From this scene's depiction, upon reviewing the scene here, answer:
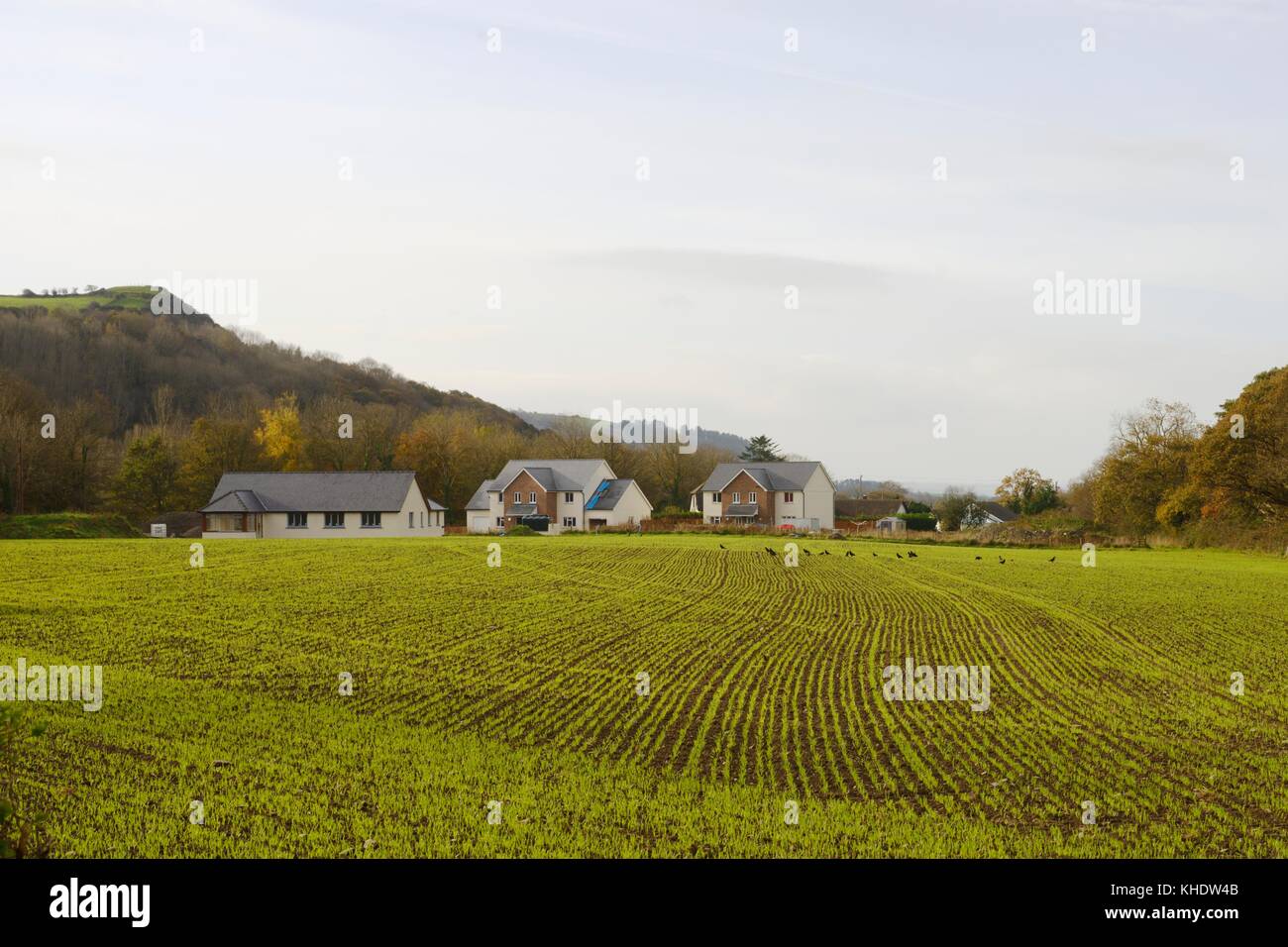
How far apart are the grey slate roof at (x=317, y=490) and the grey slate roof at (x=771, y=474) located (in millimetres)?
29443

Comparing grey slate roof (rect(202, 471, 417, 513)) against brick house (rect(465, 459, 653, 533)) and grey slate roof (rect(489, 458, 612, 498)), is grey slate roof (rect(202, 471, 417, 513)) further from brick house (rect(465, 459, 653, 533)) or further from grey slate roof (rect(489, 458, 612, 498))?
grey slate roof (rect(489, 458, 612, 498))

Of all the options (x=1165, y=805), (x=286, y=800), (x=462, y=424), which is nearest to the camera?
(x=286, y=800)

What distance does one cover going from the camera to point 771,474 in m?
94.8

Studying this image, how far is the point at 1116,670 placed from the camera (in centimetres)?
2080

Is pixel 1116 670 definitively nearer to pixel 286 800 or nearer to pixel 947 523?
pixel 286 800

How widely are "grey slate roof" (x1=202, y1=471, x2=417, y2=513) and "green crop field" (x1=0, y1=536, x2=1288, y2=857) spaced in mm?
42159

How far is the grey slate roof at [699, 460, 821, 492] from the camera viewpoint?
9344 centimetres

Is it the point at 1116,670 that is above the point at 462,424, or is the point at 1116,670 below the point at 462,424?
below

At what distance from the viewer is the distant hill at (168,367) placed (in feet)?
392

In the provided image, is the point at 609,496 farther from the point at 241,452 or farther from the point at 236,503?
the point at 241,452
